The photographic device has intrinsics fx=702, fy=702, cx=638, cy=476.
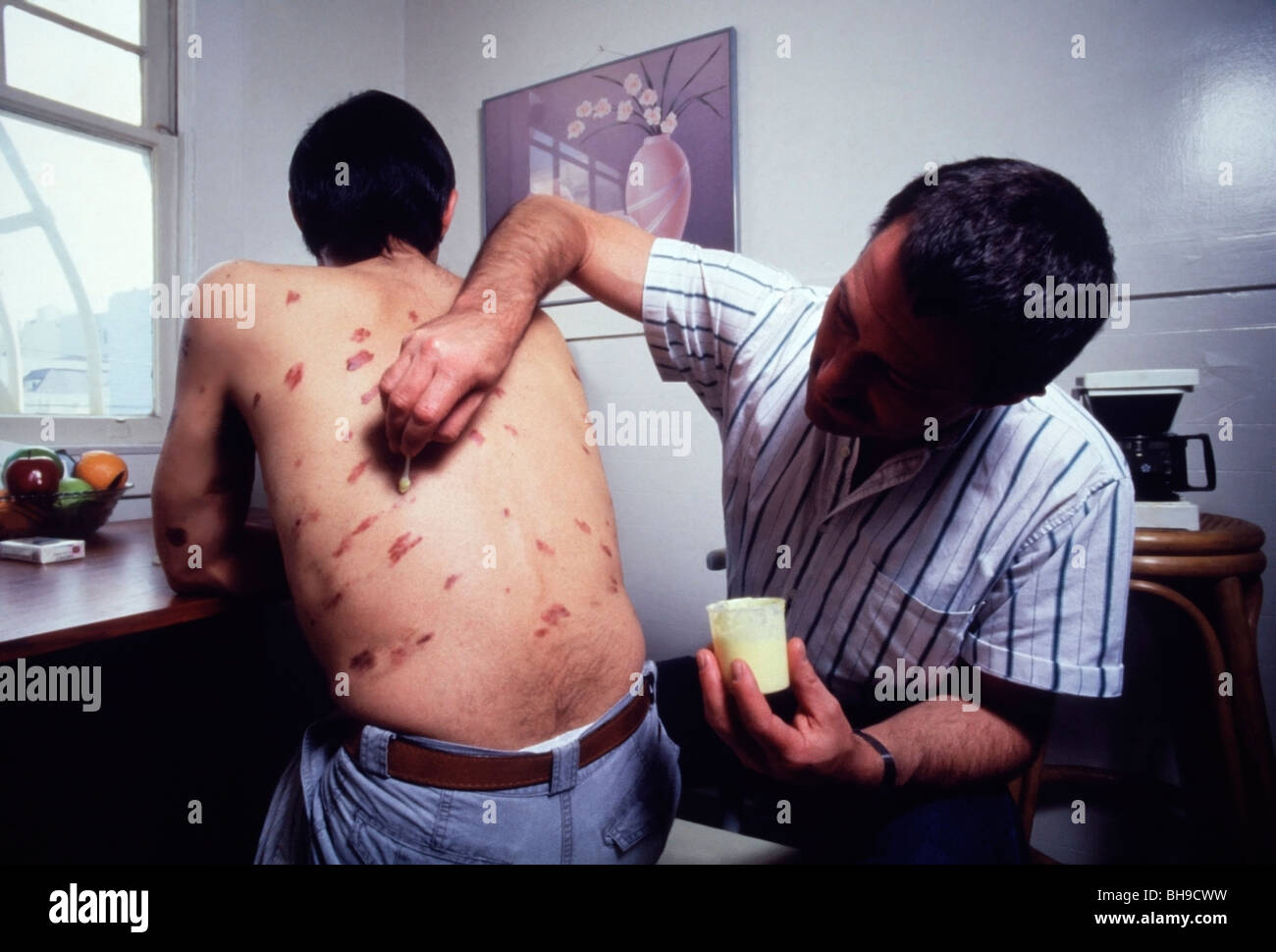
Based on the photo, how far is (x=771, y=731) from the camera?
708mm

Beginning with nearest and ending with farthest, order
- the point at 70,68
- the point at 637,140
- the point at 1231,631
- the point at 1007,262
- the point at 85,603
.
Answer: the point at 1007,262
the point at 85,603
the point at 1231,631
the point at 70,68
the point at 637,140

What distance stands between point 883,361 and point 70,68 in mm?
2291

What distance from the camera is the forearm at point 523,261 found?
0.94m

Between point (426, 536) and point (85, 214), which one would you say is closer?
point (426, 536)

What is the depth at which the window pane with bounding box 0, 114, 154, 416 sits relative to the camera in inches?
70.5

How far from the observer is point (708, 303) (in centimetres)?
116

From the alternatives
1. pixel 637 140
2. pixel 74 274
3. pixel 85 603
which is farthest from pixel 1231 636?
pixel 74 274

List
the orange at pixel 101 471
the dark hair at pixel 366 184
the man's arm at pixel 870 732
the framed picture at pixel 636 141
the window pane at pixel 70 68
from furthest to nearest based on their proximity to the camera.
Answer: the framed picture at pixel 636 141, the window pane at pixel 70 68, the orange at pixel 101 471, the dark hair at pixel 366 184, the man's arm at pixel 870 732

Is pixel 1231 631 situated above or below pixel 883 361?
below

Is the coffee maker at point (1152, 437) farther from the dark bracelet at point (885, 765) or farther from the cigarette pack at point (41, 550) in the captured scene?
the cigarette pack at point (41, 550)

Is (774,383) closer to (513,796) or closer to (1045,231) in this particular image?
(1045,231)

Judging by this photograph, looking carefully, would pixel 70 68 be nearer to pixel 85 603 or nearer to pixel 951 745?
pixel 85 603

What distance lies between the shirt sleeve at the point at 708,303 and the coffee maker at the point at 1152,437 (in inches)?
28.9

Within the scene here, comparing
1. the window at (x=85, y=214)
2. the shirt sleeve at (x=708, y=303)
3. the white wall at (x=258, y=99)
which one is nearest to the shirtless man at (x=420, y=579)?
the shirt sleeve at (x=708, y=303)
